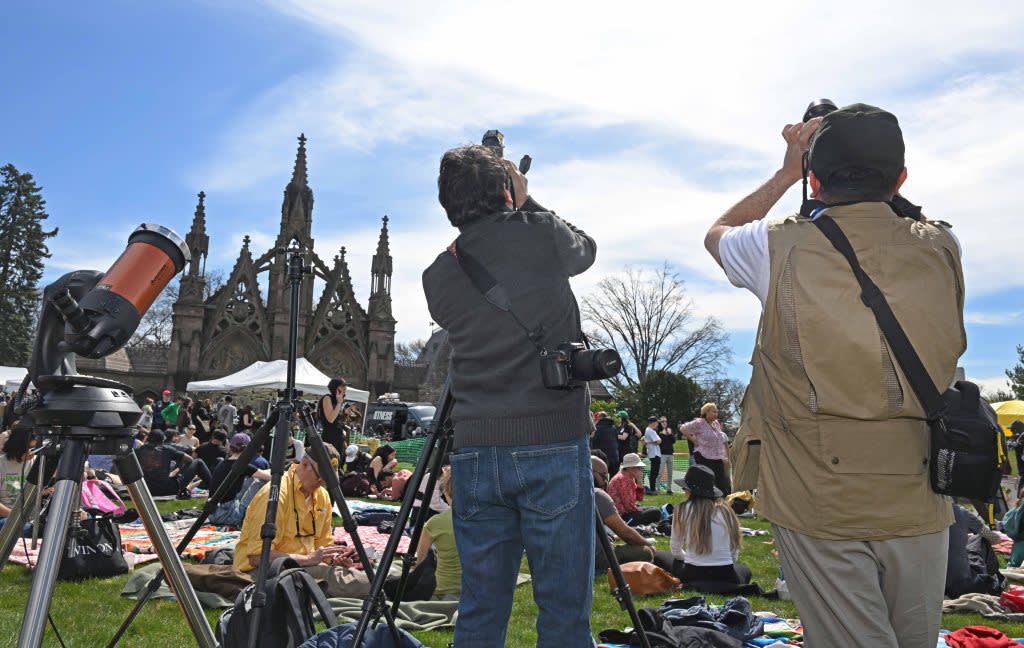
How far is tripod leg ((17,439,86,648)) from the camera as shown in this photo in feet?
7.06

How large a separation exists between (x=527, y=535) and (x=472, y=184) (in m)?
1.21

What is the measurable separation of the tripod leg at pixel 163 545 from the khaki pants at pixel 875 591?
2.10 meters

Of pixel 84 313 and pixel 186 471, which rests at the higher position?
pixel 84 313

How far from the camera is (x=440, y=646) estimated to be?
201 inches

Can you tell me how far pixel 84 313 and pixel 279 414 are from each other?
1.95 meters

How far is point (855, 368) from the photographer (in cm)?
204

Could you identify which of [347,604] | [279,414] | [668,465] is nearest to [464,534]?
[279,414]

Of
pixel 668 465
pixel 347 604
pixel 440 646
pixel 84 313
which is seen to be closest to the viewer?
pixel 84 313

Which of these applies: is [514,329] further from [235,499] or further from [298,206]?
[298,206]

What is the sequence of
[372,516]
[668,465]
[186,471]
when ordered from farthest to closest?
[668,465], [186,471], [372,516]

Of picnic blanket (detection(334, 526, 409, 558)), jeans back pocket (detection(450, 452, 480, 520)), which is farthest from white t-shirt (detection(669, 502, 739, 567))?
jeans back pocket (detection(450, 452, 480, 520))

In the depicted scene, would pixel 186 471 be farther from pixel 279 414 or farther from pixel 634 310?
pixel 634 310

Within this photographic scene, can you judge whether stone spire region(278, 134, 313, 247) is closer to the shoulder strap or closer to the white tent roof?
the white tent roof

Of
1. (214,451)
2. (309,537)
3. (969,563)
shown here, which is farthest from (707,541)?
(214,451)
